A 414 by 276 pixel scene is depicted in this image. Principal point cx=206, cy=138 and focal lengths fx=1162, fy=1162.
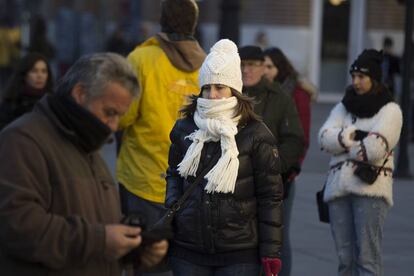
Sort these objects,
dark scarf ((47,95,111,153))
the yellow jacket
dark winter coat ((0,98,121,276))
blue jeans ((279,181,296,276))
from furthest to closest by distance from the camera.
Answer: blue jeans ((279,181,296,276)) → the yellow jacket → dark scarf ((47,95,111,153)) → dark winter coat ((0,98,121,276))

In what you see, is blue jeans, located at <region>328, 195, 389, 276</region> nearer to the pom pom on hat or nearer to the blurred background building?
the pom pom on hat

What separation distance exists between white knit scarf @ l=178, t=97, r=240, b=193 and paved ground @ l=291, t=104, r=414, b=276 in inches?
135

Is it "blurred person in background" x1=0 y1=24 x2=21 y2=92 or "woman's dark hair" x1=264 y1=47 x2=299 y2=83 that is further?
"blurred person in background" x1=0 y1=24 x2=21 y2=92

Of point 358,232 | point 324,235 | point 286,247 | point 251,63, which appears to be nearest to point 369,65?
point 251,63

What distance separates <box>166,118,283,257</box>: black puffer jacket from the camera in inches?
225

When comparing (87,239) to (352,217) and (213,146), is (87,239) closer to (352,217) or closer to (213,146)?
(213,146)

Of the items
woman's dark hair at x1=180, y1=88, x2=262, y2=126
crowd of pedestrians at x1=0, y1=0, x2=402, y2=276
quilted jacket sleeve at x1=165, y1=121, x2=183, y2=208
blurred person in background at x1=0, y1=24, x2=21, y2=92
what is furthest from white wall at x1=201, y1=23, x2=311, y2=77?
woman's dark hair at x1=180, y1=88, x2=262, y2=126

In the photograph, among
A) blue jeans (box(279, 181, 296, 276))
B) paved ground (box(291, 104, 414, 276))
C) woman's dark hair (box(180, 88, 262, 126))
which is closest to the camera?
woman's dark hair (box(180, 88, 262, 126))

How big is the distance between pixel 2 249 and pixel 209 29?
30099 mm

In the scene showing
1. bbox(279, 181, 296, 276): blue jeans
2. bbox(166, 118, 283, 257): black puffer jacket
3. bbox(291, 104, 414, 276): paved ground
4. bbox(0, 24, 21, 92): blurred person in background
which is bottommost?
bbox(0, 24, 21, 92): blurred person in background

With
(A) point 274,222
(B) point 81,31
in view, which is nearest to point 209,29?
(B) point 81,31

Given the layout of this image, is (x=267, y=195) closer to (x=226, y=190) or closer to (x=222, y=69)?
(x=226, y=190)

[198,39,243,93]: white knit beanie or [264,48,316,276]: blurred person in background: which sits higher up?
[198,39,243,93]: white knit beanie

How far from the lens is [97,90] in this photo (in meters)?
3.90
